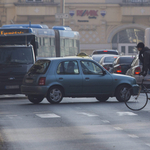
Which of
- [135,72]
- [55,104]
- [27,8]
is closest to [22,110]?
[55,104]

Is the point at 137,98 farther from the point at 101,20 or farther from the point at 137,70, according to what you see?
the point at 101,20

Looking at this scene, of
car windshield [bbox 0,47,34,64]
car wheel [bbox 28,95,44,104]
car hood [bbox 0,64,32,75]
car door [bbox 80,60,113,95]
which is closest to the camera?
car door [bbox 80,60,113,95]

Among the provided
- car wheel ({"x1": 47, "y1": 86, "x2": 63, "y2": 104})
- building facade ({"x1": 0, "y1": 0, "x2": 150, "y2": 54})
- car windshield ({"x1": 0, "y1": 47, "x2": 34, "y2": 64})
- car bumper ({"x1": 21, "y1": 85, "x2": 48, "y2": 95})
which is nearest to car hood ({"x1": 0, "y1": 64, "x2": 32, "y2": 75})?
car windshield ({"x1": 0, "y1": 47, "x2": 34, "y2": 64})

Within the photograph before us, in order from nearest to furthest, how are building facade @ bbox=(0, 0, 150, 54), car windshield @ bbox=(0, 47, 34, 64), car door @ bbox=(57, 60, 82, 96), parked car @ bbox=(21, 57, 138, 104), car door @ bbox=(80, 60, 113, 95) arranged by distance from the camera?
parked car @ bbox=(21, 57, 138, 104), car door @ bbox=(57, 60, 82, 96), car door @ bbox=(80, 60, 113, 95), car windshield @ bbox=(0, 47, 34, 64), building facade @ bbox=(0, 0, 150, 54)

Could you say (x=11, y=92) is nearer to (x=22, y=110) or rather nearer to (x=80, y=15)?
(x=22, y=110)

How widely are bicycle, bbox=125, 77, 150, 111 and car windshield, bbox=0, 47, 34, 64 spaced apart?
6.27 m

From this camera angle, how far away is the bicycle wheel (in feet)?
45.9

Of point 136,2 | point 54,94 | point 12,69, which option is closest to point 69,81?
point 54,94

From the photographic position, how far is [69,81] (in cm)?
1625

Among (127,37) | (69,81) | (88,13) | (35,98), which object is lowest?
(35,98)

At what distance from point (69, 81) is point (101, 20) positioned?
3688 cm

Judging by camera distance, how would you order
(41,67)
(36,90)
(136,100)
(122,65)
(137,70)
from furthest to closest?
1. (122,65)
2. (137,70)
3. (41,67)
4. (36,90)
5. (136,100)

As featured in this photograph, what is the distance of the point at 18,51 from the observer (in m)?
19.8

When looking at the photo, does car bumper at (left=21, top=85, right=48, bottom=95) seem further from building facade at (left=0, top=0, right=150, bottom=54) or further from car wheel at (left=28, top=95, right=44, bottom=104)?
building facade at (left=0, top=0, right=150, bottom=54)
